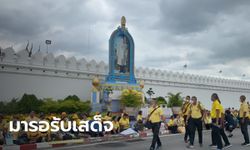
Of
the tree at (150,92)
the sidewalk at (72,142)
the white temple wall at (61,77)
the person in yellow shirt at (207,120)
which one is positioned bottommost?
the sidewalk at (72,142)

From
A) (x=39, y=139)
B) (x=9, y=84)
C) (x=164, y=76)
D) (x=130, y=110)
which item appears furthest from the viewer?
(x=164, y=76)

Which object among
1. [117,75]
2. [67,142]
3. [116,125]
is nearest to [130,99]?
[117,75]

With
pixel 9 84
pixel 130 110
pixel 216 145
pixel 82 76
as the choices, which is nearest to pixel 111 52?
pixel 82 76

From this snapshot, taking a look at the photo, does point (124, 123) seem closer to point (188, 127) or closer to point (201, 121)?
point (188, 127)

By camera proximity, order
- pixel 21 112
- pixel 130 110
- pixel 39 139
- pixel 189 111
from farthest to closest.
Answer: pixel 130 110 → pixel 21 112 → pixel 39 139 → pixel 189 111

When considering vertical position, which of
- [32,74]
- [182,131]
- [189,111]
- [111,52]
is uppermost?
[111,52]

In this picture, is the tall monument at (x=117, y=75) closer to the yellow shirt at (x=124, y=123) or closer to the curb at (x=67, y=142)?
the yellow shirt at (x=124, y=123)

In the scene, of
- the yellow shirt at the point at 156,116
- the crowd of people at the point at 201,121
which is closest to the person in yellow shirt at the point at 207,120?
the crowd of people at the point at 201,121

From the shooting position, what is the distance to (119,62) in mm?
30078

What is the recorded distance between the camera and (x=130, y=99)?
2758 centimetres

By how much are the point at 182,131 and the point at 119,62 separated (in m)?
14.2

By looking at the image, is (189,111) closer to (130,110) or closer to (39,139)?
(39,139)

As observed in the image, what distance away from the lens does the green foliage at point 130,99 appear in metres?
27.5

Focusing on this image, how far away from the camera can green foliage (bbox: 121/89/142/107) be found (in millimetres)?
27453
